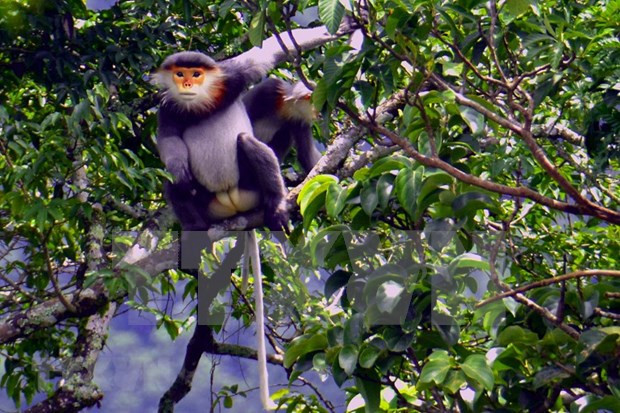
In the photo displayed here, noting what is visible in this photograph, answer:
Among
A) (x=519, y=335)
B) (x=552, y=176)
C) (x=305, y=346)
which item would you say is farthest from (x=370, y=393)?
(x=552, y=176)

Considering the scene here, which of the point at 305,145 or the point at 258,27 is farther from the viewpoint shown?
the point at 305,145

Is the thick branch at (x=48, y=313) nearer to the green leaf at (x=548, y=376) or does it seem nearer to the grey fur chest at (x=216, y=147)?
the grey fur chest at (x=216, y=147)

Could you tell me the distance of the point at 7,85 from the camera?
4133 mm

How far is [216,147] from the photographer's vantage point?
4301 mm

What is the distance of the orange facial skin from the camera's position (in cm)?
420

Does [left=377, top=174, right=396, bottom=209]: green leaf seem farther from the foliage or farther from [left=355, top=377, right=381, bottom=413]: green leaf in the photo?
[left=355, top=377, right=381, bottom=413]: green leaf

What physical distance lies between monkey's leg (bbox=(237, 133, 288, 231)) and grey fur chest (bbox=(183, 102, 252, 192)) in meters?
0.05

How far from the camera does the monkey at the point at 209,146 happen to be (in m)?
4.05

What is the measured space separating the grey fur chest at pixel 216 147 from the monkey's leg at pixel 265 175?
0.15ft

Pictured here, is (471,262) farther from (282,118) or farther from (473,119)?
(282,118)

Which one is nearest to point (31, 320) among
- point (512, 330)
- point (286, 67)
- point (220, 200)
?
point (220, 200)

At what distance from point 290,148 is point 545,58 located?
227 cm

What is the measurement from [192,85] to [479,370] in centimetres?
248

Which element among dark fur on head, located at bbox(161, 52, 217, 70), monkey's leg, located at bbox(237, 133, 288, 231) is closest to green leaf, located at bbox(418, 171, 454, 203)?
monkey's leg, located at bbox(237, 133, 288, 231)
